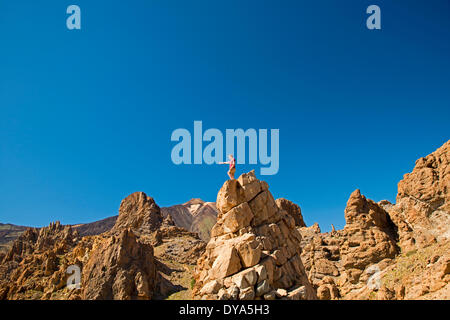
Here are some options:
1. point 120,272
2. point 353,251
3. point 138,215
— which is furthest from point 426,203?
point 138,215

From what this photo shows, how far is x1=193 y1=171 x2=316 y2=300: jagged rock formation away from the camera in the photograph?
48.0ft

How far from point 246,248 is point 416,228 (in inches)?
1801

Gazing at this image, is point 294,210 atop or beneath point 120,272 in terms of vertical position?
atop

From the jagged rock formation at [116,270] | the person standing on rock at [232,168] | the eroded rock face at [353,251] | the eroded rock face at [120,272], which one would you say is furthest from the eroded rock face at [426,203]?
the eroded rock face at [120,272]

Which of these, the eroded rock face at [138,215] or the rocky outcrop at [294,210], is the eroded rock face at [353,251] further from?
the eroded rock face at [138,215]

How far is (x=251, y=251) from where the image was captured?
16.3 m

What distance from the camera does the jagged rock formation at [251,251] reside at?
48.0 feet

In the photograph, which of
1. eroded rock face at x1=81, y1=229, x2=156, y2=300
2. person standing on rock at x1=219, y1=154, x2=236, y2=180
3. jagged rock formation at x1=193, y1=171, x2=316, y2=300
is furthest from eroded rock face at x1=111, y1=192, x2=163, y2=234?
person standing on rock at x1=219, y1=154, x2=236, y2=180

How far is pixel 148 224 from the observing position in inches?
3816

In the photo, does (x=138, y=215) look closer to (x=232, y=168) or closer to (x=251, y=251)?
(x=232, y=168)

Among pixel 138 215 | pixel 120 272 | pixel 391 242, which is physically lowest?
pixel 120 272
